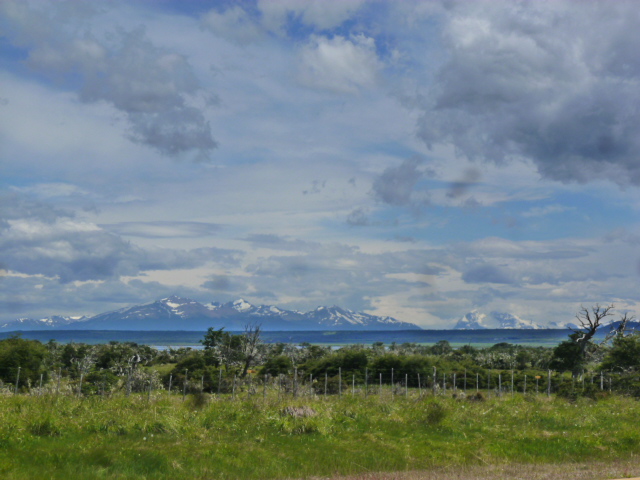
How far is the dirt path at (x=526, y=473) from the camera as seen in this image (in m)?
14.2

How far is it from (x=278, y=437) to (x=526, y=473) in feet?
27.0

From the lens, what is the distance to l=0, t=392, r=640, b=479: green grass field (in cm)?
1499

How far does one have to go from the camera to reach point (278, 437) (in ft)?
64.2

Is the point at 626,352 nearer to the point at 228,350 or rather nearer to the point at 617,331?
the point at 617,331

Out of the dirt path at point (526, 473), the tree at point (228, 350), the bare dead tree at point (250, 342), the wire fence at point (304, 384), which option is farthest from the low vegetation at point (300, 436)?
the tree at point (228, 350)

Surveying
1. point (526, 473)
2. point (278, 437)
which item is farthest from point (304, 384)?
point (526, 473)

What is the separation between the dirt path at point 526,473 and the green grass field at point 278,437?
0.64 metres

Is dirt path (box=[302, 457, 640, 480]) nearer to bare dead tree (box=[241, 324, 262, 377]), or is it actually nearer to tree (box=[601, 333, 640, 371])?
bare dead tree (box=[241, 324, 262, 377])

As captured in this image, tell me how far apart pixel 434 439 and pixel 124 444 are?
33.3 ft

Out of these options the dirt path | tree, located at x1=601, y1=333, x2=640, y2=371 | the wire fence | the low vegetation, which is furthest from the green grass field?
tree, located at x1=601, y1=333, x2=640, y2=371

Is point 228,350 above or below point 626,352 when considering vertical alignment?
below

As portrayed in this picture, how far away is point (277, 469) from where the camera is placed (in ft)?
49.2

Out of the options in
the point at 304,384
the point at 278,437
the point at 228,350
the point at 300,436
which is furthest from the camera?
the point at 228,350

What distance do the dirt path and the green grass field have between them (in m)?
0.64
